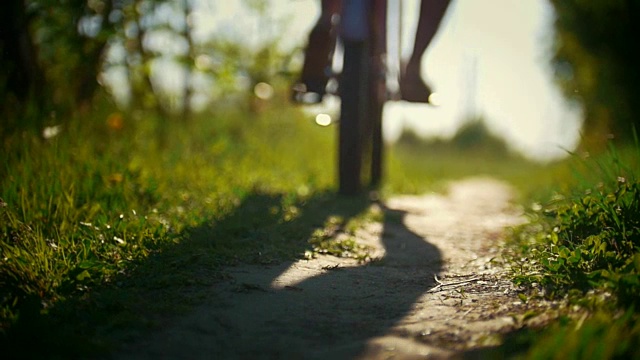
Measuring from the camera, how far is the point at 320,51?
546 cm

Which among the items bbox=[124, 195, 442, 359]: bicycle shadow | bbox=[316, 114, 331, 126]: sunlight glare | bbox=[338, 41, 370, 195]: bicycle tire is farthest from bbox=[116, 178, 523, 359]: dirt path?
bbox=[316, 114, 331, 126]: sunlight glare

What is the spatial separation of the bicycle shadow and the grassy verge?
0.48 meters

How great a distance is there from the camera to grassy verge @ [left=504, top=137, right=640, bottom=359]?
74.7 inches

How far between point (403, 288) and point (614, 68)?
7465mm

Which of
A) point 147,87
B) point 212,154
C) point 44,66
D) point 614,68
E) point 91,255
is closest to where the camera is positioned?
point 91,255

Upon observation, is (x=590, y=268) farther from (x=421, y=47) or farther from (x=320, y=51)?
(x=320, y=51)

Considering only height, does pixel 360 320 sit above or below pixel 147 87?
below

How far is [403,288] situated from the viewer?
2.84 metres

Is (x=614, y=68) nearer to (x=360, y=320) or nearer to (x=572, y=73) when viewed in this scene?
(x=572, y=73)

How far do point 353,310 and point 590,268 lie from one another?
96 centimetres

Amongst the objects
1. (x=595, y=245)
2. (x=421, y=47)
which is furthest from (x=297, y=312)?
(x=421, y=47)

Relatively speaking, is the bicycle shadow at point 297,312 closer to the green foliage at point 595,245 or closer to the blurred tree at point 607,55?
the green foliage at point 595,245

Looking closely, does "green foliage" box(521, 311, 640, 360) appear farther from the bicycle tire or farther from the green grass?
the bicycle tire

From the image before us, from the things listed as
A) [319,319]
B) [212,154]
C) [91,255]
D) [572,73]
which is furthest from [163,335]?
[572,73]
